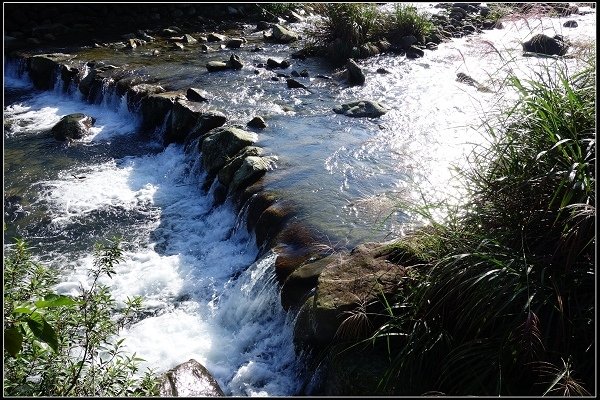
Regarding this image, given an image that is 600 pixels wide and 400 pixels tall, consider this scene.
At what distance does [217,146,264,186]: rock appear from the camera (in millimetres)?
8031

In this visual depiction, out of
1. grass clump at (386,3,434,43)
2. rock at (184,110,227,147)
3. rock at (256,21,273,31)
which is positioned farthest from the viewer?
rock at (256,21,273,31)

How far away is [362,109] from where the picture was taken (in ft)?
33.1

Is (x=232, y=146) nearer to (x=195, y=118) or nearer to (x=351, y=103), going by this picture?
(x=195, y=118)

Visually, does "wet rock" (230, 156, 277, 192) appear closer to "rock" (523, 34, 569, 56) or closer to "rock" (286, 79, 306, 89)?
"rock" (523, 34, 569, 56)

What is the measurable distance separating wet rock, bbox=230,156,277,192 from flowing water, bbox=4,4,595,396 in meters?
0.21

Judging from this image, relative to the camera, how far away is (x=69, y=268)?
6.66 metres

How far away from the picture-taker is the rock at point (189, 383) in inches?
163

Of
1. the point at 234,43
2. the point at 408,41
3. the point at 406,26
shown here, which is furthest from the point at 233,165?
the point at 406,26

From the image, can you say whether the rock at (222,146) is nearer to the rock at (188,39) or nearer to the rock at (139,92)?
the rock at (139,92)

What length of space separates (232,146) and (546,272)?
5.99 metres

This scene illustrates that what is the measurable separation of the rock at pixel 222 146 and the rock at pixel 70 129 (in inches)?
124

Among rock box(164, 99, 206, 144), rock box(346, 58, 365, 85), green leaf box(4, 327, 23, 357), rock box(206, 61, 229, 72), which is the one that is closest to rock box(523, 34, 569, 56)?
green leaf box(4, 327, 23, 357)

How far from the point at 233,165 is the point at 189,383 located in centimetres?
429

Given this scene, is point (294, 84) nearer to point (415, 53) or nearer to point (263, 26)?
point (415, 53)
